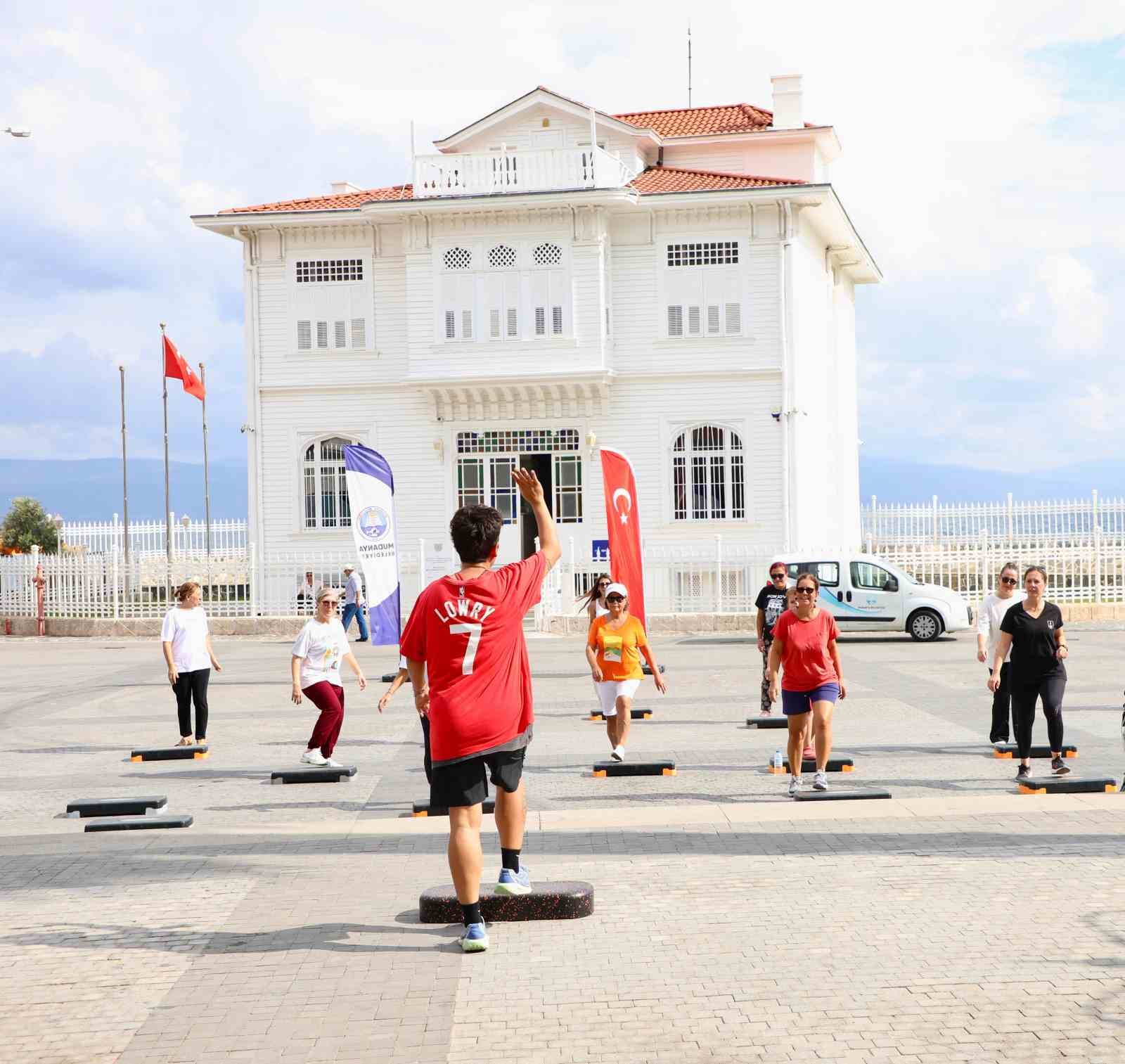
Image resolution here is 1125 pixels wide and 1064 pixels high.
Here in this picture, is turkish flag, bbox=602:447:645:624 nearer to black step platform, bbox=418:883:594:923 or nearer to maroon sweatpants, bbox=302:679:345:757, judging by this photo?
maroon sweatpants, bbox=302:679:345:757

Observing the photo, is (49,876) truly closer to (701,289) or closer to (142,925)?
(142,925)

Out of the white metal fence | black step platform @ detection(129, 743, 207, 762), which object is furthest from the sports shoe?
the white metal fence

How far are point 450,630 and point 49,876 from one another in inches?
124

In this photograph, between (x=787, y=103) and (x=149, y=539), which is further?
(x=787, y=103)

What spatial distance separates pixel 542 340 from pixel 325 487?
5.96 metres

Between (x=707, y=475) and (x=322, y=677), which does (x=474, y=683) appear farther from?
(x=707, y=475)

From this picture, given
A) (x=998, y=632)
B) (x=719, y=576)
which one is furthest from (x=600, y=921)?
(x=719, y=576)

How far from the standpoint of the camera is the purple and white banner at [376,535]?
19078 millimetres

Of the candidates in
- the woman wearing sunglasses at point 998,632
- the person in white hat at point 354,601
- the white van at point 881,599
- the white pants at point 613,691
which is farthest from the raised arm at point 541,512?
the person in white hat at point 354,601

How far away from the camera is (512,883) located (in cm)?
696

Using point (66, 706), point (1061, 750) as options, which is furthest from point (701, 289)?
point (1061, 750)

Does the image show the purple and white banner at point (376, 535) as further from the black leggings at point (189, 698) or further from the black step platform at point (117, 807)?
the black step platform at point (117, 807)

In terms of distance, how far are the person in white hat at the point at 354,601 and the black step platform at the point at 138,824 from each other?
759 inches

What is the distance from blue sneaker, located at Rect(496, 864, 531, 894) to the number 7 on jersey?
43.3 inches
